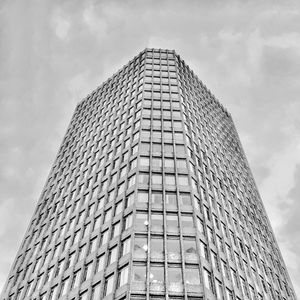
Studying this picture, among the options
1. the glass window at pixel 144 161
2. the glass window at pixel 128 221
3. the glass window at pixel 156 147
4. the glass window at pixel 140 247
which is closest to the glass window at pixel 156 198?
the glass window at pixel 128 221

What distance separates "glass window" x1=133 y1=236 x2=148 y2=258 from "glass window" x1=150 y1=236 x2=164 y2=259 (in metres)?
0.63

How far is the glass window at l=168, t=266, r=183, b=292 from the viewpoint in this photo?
1554 inches

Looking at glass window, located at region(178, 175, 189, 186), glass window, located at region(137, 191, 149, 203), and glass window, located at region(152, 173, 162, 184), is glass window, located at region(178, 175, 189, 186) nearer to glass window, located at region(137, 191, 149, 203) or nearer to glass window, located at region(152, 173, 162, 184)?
glass window, located at region(152, 173, 162, 184)

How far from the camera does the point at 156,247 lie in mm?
43906

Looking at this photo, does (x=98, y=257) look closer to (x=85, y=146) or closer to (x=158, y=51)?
(x=85, y=146)

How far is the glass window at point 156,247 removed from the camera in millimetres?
42812

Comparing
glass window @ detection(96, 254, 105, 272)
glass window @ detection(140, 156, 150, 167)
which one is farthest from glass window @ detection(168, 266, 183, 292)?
glass window @ detection(140, 156, 150, 167)

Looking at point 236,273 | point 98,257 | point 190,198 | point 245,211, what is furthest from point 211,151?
point 98,257

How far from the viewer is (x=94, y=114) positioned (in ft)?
288

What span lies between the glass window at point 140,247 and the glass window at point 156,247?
2.05 ft

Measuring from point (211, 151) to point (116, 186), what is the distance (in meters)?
21.7

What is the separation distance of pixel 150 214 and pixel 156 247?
5.10 m

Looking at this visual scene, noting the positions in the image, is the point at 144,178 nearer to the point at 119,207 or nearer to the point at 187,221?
the point at 119,207

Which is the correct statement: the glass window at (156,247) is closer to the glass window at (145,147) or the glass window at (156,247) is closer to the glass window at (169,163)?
the glass window at (169,163)
